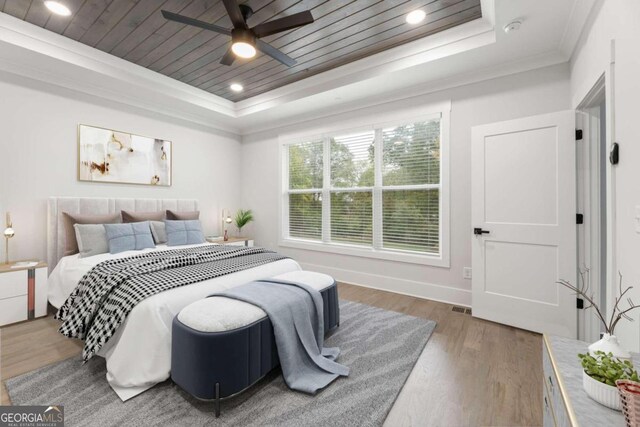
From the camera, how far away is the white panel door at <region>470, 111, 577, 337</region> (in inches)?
98.0

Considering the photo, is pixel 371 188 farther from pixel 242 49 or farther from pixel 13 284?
pixel 13 284

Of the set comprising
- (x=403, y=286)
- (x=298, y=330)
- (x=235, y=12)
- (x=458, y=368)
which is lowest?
(x=458, y=368)

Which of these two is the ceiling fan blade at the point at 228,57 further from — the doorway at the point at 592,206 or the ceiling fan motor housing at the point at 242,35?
the doorway at the point at 592,206

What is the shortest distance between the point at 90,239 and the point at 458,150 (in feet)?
13.8

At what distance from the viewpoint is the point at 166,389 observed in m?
1.77

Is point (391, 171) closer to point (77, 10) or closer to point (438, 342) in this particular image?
point (438, 342)

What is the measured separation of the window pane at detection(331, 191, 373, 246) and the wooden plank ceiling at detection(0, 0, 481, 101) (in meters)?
1.77

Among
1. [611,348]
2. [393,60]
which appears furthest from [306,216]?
[611,348]

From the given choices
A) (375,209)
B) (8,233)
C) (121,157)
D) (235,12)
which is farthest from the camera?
(375,209)

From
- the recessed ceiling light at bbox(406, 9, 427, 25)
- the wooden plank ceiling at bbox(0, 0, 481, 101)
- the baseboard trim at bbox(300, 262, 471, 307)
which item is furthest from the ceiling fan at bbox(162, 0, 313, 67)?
the baseboard trim at bbox(300, 262, 471, 307)

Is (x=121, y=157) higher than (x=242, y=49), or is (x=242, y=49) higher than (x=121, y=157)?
(x=242, y=49)

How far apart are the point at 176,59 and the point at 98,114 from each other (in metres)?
1.33

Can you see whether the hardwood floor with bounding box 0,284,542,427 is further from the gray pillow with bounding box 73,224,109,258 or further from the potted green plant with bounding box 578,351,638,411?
the potted green plant with bounding box 578,351,638,411

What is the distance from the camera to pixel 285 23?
2.17m
